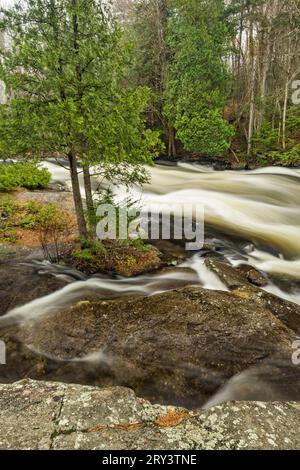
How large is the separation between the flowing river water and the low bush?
5.61 ft

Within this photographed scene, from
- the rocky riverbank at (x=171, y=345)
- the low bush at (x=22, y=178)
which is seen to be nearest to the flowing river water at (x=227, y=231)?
the rocky riverbank at (x=171, y=345)

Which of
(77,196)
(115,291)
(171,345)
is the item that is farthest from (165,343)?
(77,196)

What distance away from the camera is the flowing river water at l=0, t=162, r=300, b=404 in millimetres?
6012

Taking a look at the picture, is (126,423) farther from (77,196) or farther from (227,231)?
(227,231)

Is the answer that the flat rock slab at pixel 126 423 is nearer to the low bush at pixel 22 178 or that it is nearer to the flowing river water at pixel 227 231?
the flowing river water at pixel 227 231

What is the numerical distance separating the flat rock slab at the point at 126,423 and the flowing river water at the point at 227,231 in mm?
2679

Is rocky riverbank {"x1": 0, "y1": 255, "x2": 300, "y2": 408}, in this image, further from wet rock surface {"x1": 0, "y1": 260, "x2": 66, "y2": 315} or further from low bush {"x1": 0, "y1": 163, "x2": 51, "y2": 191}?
low bush {"x1": 0, "y1": 163, "x2": 51, "y2": 191}

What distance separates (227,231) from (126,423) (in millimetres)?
7318

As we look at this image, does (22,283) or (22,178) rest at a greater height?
(22,178)

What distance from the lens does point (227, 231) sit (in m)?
9.22

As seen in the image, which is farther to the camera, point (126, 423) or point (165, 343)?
point (165, 343)

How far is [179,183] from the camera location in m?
14.9

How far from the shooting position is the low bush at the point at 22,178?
11867mm
